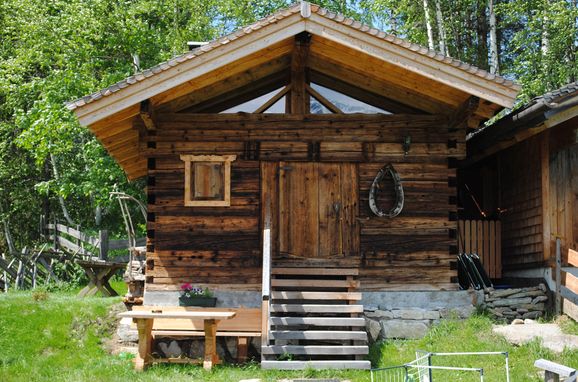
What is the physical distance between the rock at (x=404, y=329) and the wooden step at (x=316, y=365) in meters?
2.11

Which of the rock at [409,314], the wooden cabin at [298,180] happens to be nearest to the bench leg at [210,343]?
the wooden cabin at [298,180]

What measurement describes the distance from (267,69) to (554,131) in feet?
16.9

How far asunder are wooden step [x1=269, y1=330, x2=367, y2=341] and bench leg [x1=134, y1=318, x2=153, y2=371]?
174cm

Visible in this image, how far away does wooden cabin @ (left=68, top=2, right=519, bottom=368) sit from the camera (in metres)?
13.4

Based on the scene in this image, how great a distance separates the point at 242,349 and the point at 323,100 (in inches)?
184

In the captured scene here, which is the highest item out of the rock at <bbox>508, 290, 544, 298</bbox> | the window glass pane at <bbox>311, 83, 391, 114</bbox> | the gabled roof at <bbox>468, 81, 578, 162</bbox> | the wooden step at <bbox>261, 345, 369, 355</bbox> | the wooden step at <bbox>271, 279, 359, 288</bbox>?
the window glass pane at <bbox>311, 83, 391, 114</bbox>

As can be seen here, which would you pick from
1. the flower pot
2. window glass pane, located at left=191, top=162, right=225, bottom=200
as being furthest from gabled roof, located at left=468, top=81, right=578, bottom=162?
the flower pot

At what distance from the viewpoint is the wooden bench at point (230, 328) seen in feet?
38.4

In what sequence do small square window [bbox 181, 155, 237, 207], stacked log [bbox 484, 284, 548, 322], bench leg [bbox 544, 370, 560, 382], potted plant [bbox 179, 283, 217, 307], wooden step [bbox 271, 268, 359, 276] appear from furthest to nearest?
small square window [bbox 181, 155, 237, 207] < stacked log [bbox 484, 284, 548, 322] < wooden step [bbox 271, 268, 359, 276] < potted plant [bbox 179, 283, 217, 307] < bench leg [bbox 544, 370, 560, 382]

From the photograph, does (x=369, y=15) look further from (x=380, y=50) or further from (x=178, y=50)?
(x=380, y=50)

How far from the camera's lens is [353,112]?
13.9 m

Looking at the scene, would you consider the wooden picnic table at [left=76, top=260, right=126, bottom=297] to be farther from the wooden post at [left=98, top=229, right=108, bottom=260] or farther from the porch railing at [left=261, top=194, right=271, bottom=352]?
the porch railing at [left=261, top=194, right=271, bottom=352]

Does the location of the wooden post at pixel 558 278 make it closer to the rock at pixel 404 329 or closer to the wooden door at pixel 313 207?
the rock at pixel 404 329

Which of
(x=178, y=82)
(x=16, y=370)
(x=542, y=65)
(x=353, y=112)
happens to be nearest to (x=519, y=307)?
(x=353, y=112)
